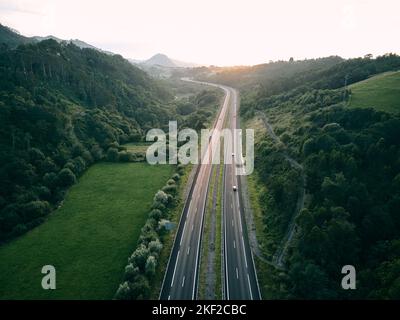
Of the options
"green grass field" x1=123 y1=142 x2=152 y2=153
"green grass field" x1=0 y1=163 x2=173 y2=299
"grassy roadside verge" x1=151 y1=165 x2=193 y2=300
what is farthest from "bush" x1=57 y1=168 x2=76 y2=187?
"grassy roadside verge" x1=151 y1=165 x2=193 y2=300

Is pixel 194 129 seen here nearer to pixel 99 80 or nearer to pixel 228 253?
pixel 99 80

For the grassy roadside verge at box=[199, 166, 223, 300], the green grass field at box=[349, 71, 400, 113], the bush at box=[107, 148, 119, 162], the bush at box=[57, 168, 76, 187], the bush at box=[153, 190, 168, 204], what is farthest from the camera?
the bush at box=[107, 148, 119, 162]

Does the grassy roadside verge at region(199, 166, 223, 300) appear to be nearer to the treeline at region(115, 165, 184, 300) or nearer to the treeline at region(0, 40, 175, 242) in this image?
the treeline at region(115, 165, 184, 300)

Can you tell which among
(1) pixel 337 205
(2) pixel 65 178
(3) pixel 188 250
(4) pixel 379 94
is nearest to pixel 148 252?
(3) pixel 188 250

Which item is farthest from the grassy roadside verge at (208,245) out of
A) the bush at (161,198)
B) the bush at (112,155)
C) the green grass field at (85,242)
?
the bush at (112,155)

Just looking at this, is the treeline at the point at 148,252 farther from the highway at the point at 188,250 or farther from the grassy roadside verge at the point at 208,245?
the grassy roadside verge at the point at 208,245
